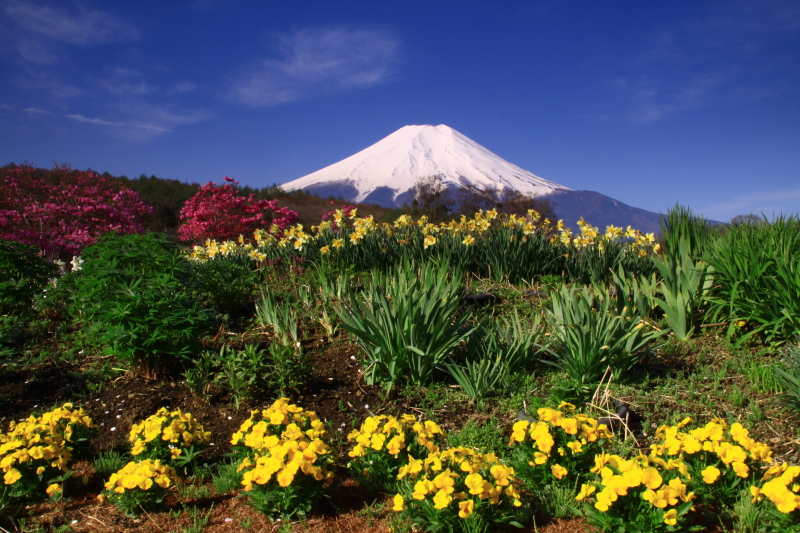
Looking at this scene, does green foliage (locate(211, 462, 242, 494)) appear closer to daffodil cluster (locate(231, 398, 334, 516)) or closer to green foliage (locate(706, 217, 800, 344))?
daffodil cluster (locate(231, 398, 334, 516))

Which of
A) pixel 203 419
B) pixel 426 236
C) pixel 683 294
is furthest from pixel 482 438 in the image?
pixel 426 236

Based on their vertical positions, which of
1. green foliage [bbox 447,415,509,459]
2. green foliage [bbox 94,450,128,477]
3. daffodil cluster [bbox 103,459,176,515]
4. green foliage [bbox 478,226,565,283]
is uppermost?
green foliage [bbox 478,226,565,283]

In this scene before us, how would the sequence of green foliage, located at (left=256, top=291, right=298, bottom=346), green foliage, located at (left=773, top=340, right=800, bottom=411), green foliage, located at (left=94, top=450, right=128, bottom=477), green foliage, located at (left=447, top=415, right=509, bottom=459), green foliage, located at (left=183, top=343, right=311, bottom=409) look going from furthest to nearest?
1. green foliage, located at (left=256, top=291, right=298, bottom=346)
2. green foliage, located at (left=183, top=343, right=311, bottom=409)
3. green foliage, located at (left=773, top=340, right=800, bottom=411)
4. green foliage, located at (left=447, top=415, right=509, bottom=459)
5. green foliage, located at (left=94, top=450, right=128, bottom=477)

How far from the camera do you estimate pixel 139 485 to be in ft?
6.91

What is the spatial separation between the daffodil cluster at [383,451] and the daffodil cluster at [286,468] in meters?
0.18

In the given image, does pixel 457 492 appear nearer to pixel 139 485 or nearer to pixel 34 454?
pixel 139 485

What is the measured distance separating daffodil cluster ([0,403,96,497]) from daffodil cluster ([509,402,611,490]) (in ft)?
7.14

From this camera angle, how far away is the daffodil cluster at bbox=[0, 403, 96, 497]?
225 centimetres

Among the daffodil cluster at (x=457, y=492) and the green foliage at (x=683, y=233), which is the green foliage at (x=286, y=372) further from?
the green foliage at (x=683, y=233)

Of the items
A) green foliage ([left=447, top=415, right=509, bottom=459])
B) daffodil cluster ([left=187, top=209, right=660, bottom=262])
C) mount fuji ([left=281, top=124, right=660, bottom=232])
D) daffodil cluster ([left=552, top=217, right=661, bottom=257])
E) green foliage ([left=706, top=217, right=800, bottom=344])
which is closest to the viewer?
green foliage ([left=447, top=415, right=509, bottom=459])

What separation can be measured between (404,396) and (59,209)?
11.0m

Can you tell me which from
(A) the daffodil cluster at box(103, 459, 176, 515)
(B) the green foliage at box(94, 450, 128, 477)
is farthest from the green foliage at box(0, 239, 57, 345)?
(A) the daffodil cluster at box(103, 459, 176, 515)

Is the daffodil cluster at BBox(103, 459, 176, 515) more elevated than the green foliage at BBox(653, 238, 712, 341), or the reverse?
the green foliage at BBox(653, 238, 712, 341)

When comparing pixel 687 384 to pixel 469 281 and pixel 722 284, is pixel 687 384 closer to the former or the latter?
pixel 722 284
